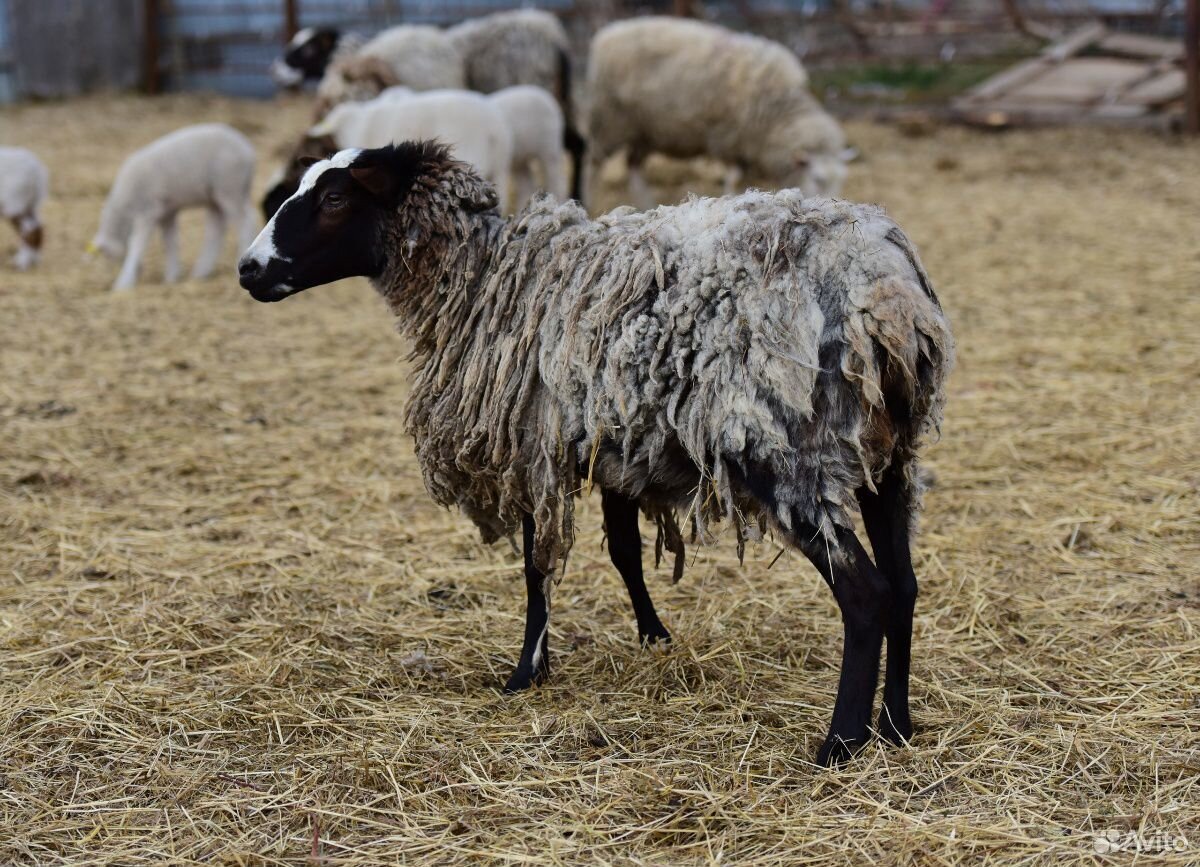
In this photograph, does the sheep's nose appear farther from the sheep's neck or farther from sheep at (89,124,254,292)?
sheep at (89,124,254,292)

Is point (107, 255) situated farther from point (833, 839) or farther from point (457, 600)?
point (833, 839)

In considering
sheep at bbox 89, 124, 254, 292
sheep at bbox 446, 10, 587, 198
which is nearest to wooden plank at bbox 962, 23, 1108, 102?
sheep at bbox 446, 10, 587, 198

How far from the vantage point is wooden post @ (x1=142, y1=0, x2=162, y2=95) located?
17078 mm

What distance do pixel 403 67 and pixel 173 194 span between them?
244 cm

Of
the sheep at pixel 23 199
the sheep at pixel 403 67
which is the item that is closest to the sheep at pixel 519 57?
the sheep at pixel 403 67

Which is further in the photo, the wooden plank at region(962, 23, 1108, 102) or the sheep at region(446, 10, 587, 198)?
the wooden plank at region(962, 23, 1108, 102)

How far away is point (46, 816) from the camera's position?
2.75 meters

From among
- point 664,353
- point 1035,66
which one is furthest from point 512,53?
point 664,353

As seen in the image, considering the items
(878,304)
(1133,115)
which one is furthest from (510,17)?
(878,304)

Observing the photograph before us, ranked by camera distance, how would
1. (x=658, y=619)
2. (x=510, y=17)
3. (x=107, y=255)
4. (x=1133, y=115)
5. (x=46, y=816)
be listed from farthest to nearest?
(x=1133, y=115) → (x=510, y=17) → (x=107, y=255) → (x=658, y=619) → (x=46, y=816)

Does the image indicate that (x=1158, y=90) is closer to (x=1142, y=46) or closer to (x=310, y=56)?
(x=1142, y=46)

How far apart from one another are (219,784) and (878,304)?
181 cm

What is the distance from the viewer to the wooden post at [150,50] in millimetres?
17078

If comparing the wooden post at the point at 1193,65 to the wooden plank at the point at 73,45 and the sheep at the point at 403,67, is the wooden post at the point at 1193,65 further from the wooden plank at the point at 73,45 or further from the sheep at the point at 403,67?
the wooden plank at the point at 73,45
